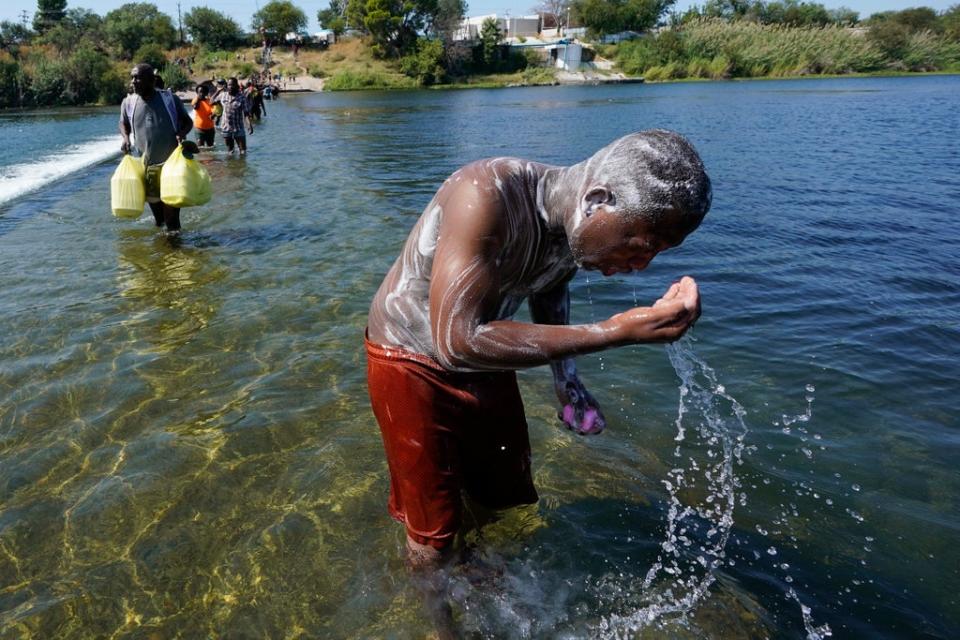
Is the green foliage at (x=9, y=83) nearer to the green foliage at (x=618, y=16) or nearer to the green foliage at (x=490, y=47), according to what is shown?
the green foliage at (x=490, y=47)

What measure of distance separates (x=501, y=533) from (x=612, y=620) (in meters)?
0.71

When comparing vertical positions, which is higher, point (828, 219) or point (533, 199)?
point (533, 199)

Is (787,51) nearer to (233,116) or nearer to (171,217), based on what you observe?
(233,116)

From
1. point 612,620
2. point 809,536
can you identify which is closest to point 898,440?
point 809,536

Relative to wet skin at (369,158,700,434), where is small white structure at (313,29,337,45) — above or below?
above

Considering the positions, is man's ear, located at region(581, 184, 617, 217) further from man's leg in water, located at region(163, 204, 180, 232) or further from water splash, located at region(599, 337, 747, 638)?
man's leg in water, located at region(163, 204, 180, 232)

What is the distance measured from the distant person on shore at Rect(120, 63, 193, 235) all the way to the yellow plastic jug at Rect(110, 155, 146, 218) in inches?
7.3

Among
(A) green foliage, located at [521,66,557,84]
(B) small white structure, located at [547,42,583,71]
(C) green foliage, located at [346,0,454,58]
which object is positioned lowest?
(A) green foliage, located at [521,66,557,84]

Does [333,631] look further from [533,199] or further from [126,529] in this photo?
[533,199]

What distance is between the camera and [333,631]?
9.82ft

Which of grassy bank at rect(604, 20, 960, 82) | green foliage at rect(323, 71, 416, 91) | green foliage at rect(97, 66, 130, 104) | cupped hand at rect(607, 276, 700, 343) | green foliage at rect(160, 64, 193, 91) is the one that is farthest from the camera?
grassy bank at rect(604, 20, 960, 82)

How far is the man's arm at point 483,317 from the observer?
190cm

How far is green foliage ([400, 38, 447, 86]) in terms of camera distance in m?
75.5

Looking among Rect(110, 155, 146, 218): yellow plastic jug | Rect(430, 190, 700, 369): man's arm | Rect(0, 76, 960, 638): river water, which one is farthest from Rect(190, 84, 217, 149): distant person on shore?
Rect(430, 190, 700, 369): man's arm
